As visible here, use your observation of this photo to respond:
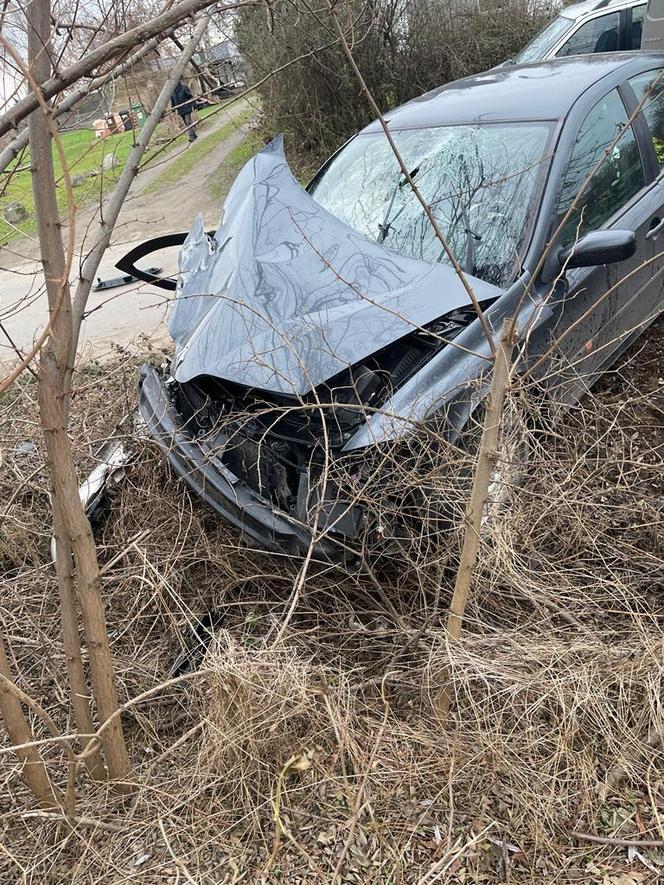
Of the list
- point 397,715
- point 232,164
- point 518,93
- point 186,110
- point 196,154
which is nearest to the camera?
point 397,715

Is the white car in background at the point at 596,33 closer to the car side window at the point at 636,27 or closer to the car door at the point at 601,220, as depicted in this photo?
the car side window at the point at 636,27

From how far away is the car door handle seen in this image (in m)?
3.43

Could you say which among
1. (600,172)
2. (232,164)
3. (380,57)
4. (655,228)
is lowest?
(655,228)

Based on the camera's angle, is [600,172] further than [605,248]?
Yes

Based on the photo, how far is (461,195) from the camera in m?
3.13

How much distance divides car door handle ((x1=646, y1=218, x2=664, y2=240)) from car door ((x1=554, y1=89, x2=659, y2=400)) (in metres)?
0.01

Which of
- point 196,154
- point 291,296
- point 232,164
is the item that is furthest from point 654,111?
point 196,154

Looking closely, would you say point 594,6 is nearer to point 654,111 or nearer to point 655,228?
point 654,111

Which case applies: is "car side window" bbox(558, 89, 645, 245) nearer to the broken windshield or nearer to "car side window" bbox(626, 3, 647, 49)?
the broken windshield

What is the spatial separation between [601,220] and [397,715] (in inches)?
100

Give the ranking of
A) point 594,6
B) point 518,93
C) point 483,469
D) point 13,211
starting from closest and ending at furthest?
1. point 483,469
2. point 518,93
3. point 594,6
4. point 13,211

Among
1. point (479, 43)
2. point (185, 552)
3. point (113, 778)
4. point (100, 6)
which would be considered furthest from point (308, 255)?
point (479, 43)

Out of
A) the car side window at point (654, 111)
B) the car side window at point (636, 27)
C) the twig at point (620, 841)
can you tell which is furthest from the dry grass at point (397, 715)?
the car side window at point (636, 27)

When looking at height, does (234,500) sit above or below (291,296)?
below
